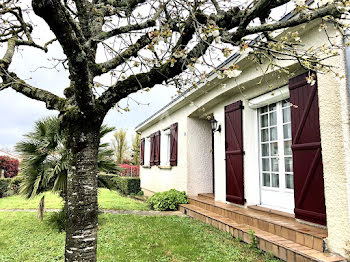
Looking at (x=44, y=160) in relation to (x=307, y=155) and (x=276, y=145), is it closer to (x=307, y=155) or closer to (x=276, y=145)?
(x=276, y=145)

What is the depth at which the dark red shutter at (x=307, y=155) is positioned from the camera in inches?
148

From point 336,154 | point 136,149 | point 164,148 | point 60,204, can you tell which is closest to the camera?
point 336,154

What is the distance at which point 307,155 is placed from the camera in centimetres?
397

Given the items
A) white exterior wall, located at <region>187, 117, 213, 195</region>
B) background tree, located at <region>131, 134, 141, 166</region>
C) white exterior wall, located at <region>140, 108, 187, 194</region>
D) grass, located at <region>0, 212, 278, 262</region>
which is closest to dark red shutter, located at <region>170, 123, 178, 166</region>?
white exterior wall, located at <region>140, 108, 187, 194</region>

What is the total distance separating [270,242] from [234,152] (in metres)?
→ 2.43

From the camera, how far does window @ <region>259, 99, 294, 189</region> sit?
4820mm

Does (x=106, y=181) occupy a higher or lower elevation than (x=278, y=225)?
higher

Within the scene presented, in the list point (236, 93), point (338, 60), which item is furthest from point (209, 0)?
point (236, 93)

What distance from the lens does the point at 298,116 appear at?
4.20 meters

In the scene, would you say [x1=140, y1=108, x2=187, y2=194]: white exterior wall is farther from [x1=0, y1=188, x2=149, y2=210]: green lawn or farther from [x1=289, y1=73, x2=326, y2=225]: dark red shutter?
[x1=289, y1=73, x2=326, y2=225]: dark red shutter

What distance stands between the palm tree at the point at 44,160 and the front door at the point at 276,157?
4223 millimetres

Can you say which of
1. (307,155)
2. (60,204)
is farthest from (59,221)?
(307,155)

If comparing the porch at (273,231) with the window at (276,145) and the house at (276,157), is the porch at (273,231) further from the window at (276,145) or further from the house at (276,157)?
the window at (276,145)

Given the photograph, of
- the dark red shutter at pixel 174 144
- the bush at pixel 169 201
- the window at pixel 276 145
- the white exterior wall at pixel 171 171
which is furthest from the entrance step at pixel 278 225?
the dark red shutter at pixel 174 144
